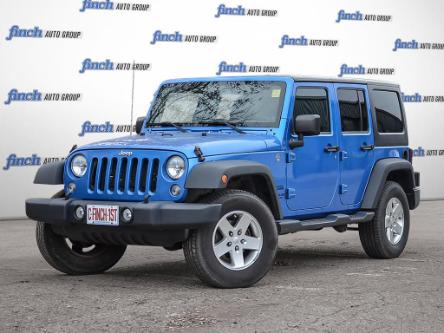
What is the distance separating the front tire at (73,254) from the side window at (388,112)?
3.12m

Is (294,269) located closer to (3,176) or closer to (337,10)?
(3,176)

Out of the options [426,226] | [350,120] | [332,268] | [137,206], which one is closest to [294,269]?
[332,268]

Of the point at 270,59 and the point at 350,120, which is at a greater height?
the point at 270,59

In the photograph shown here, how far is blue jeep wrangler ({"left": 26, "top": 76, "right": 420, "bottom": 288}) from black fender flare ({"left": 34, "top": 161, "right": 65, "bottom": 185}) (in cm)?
1

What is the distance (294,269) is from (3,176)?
6.49 meters

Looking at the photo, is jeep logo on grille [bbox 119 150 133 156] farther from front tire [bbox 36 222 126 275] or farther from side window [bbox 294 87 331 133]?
side window [bbox 294 87 331 133]

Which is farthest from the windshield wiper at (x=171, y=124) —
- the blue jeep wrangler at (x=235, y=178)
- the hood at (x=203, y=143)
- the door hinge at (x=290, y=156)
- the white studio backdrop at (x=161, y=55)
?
the white studio backdrop at (x=161, y=55)

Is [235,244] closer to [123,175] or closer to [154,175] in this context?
[154,175]

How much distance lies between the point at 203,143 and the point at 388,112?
3240mm

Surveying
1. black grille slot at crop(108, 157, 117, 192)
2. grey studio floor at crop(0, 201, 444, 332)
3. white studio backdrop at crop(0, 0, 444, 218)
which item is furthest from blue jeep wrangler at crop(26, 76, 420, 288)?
white studio backdrop at crop(0, 0, 444, 218)

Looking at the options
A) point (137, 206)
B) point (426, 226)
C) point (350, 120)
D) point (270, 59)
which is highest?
point (270, 59)

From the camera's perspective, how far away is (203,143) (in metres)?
7.48

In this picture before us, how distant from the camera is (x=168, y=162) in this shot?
289 inches

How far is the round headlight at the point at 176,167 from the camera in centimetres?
727
